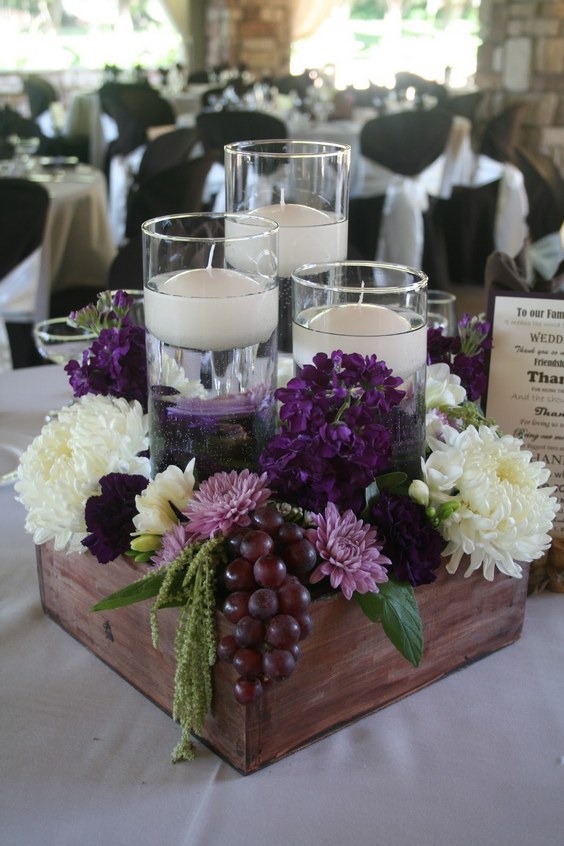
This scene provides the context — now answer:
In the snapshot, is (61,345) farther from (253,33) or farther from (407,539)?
(253,33)

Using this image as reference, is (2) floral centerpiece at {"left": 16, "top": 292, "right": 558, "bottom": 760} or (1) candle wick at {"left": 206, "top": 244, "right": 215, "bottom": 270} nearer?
(2) floral centerpiece at {"left": 16, "top": 292, "right": 558, "bottom": 760}

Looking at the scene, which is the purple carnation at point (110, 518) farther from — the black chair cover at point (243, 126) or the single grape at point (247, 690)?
the black chair cover at point (243, 126)

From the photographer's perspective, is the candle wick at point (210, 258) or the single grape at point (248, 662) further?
the candle wick at point (210, 258)

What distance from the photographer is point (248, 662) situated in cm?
64

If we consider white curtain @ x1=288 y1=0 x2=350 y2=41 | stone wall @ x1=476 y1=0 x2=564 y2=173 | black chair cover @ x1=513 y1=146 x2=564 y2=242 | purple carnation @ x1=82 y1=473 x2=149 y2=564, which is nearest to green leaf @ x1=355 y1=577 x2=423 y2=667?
purple carnation @ x1=82 y1=473 x2=149 y2=564

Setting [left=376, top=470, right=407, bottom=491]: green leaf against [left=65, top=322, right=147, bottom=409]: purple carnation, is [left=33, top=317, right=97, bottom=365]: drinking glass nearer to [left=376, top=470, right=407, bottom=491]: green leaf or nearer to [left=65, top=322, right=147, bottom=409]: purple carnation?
[left=65, top=322, right=147, bottom=409]: purple carnation

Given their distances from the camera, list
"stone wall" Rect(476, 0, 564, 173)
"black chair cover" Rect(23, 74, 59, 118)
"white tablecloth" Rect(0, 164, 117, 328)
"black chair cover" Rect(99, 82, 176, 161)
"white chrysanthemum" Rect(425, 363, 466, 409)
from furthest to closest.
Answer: "black chair cover" Rect(23, 74, 59, 118)
"stone wall" Rect(476, 0, 564, 173)
"black chair cover" Rect(99, 82, 176, 161)
"white tablecloth" Rect(0, 164, 117, 328)
"white chrysanthemum" Rect(425, 363, 466, 409)

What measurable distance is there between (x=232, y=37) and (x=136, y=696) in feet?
29.8

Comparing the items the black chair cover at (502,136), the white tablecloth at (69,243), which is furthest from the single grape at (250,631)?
the black chair cover at (502,136)

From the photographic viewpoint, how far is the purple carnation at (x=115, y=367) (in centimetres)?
91

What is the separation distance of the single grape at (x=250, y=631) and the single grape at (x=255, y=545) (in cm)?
4

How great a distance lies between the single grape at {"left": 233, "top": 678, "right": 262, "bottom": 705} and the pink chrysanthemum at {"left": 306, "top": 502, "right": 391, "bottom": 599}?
9 cm

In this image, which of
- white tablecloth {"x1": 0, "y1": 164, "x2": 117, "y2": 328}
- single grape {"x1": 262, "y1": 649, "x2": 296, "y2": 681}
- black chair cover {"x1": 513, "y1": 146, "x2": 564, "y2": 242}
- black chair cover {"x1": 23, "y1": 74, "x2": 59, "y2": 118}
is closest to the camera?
single grape {"x1": 262, "y1": 649, "x2": 296, "y2": 681}

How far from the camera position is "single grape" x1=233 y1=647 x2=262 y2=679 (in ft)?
2.12
